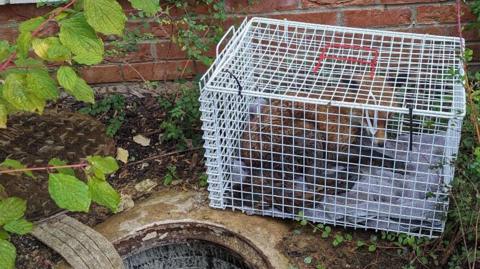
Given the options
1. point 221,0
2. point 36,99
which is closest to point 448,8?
point 221,0

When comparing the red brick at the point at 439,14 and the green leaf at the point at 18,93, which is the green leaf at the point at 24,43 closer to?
the green leaf at the point at 18,93

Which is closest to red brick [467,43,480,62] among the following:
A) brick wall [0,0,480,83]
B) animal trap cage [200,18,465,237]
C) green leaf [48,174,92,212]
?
brick wall [0,0,480,83]

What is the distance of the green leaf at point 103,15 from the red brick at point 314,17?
4.75ft

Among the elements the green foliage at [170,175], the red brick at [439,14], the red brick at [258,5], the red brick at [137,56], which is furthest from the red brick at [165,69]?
the red brick at [439,14]

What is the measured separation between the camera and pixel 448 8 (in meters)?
2.75

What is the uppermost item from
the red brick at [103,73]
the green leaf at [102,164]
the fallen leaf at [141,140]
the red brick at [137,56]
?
the green leaf at [102,164]

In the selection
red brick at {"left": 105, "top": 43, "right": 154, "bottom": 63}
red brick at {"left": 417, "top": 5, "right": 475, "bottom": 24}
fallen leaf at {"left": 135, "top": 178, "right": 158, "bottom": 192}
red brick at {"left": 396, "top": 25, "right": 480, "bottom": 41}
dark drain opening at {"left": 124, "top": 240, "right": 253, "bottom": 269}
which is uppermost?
red brick at {"left": 417, "top": 5, "right": 475, "bottom": 24}

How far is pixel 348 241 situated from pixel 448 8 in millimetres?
1139

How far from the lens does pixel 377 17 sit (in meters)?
2.78

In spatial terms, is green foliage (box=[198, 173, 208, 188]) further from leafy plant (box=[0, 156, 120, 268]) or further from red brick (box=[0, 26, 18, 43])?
red brick (box=[0, 26, 18, 43])

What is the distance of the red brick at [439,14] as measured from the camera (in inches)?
108

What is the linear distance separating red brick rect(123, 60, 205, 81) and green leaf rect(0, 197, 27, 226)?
1.42m

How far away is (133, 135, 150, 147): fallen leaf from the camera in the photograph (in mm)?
2721

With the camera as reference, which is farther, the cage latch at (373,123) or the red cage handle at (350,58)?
the red cage handle at (350,58)
